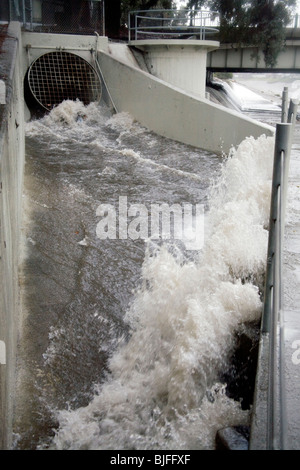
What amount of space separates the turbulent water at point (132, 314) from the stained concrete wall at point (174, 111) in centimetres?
230

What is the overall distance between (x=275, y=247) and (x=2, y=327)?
67.5 inches

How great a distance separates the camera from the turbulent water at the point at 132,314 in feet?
10.6

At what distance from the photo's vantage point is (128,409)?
3363mm

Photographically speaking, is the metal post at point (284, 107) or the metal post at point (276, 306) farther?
the metal post at point (284, 107)

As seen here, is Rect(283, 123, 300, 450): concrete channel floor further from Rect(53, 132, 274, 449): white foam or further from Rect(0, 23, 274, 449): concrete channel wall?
Rect(0, 23, 274, 449): concrete channel wall

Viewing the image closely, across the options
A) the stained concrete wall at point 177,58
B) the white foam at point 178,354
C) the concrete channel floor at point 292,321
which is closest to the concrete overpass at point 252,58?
the stained concrete wall at point 177,58

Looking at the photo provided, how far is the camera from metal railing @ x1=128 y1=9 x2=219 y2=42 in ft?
47.5

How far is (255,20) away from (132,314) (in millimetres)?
19718

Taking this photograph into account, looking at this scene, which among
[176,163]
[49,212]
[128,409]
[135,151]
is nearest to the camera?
[128,409]

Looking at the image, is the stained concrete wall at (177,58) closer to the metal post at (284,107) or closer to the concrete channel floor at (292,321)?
the concrete channel floor at (292,321)

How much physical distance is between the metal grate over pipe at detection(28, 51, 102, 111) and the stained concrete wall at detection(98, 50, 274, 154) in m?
0.47

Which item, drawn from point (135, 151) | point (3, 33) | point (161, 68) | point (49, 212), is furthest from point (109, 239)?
point (161, 68)

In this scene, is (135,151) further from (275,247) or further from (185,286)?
(275,247)

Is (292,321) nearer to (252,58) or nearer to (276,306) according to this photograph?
(276,306)
